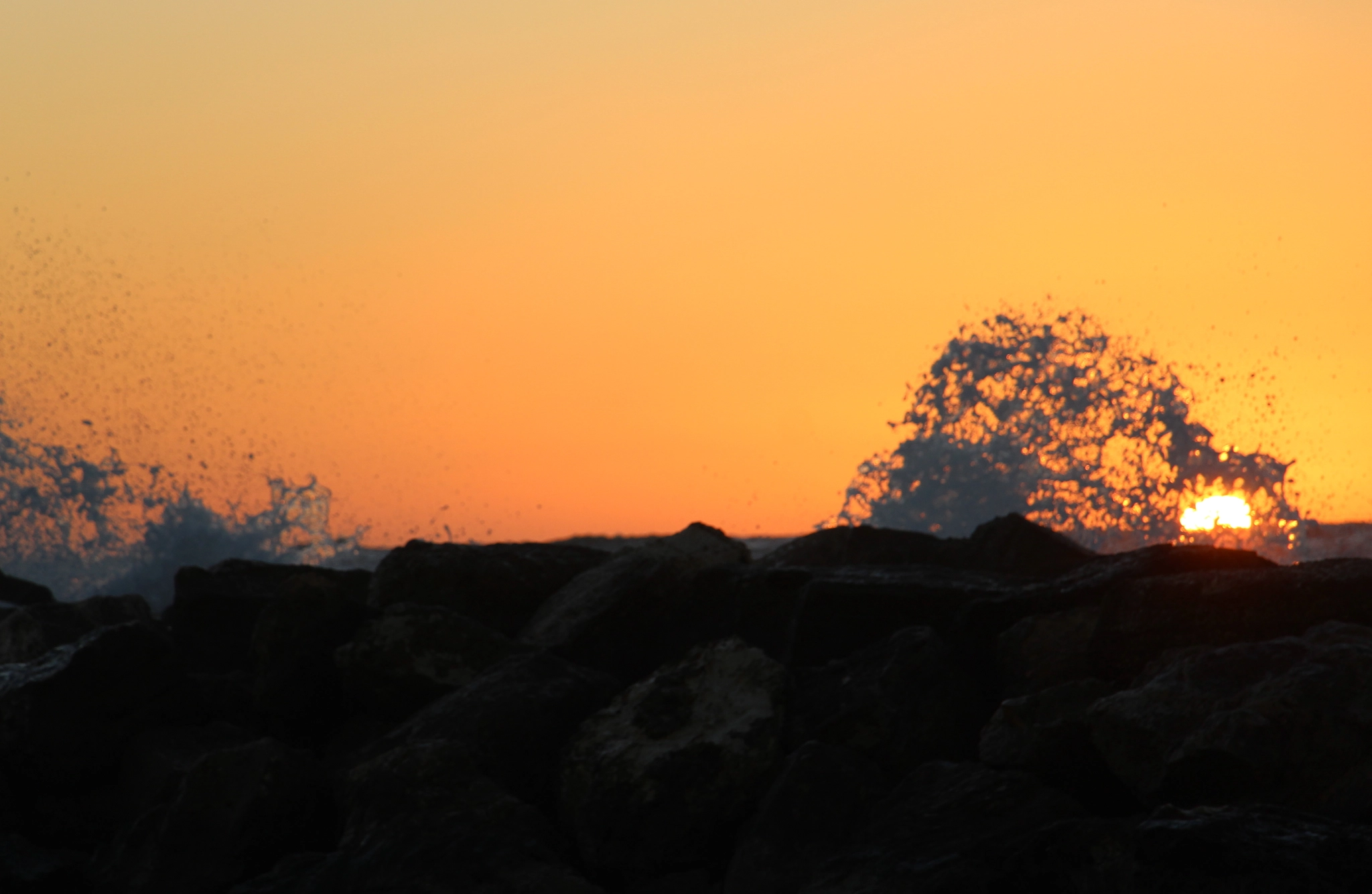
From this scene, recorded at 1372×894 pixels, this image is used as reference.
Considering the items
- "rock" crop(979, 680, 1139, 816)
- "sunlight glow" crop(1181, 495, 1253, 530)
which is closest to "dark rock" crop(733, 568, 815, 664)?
"rock" crop(979, 680, 1139, 816)

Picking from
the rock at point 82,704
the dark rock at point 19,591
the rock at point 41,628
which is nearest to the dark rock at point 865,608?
the rock at point 82,704

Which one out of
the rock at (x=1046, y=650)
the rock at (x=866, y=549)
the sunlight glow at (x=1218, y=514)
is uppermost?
the sunlight glow at (x=1218, y=514)

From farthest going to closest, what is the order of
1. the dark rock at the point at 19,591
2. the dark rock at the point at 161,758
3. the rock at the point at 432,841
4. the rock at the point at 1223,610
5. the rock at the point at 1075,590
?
the dark rock at the point at 19,591
the dark rock at the point at 161,758
the rock at the point at 1075,590
the rock at the point at 1223,610
the rock at the point at 432,841

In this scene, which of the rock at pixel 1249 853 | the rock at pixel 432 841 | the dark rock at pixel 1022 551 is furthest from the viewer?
the dark rock at pixel 1022 551

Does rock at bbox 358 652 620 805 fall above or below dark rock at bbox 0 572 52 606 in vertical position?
below

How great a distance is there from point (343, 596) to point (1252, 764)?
3301 mm

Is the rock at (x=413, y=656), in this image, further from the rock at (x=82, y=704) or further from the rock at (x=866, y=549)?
the rock at (x=866, y=549)

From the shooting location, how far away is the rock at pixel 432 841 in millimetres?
3311

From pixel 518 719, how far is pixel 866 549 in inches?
78.9

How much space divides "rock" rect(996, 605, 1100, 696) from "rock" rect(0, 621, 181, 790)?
9.92 feet

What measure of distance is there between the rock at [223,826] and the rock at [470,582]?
4.20 feet

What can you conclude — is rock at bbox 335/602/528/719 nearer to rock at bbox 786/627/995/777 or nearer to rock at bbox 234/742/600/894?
rock at bbox 234/742/600/894

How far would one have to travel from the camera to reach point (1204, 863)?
8.00ft

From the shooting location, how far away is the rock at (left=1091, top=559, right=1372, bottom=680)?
11.8 ft
